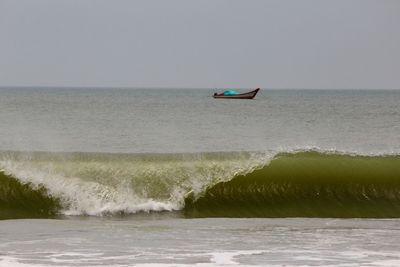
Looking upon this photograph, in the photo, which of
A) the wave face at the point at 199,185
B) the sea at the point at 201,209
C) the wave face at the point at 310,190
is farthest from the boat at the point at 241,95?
the wave face at the point at 199,185

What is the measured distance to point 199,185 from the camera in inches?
719

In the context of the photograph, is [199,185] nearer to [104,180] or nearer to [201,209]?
[201,209]

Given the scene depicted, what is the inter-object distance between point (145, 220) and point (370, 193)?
6.06 metres

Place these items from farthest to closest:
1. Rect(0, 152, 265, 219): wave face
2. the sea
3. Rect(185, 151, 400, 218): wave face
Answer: Rect(185, 151, 400, 218): wave face
Rect(0, 152, 265, 219): wave face
the sea

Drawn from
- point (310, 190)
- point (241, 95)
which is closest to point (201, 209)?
point (310, 190)

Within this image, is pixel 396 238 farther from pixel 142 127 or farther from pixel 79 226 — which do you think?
pixel 142 127

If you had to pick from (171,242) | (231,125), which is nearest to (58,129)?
(231,125)

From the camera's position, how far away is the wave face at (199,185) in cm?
1705

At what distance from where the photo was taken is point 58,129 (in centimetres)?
4203

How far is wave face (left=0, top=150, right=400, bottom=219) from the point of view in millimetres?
17047

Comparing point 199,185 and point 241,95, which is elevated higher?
point 241,95

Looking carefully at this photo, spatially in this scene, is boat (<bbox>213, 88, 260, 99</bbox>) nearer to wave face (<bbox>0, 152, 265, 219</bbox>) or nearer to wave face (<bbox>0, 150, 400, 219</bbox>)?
wave face (<bbox>0, 150, 400, 219</bbox>)

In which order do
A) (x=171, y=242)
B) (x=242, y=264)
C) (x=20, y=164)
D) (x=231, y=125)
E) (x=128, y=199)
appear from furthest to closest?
(x=231, y=125) → (x=20, y=164) → (x=128, y=199) → (x=171, y=242) → (x=242, y=264)

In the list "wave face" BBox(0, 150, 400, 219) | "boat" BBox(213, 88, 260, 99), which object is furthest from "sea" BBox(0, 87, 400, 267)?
"boat" BBox(213, 88, 260, 99)
